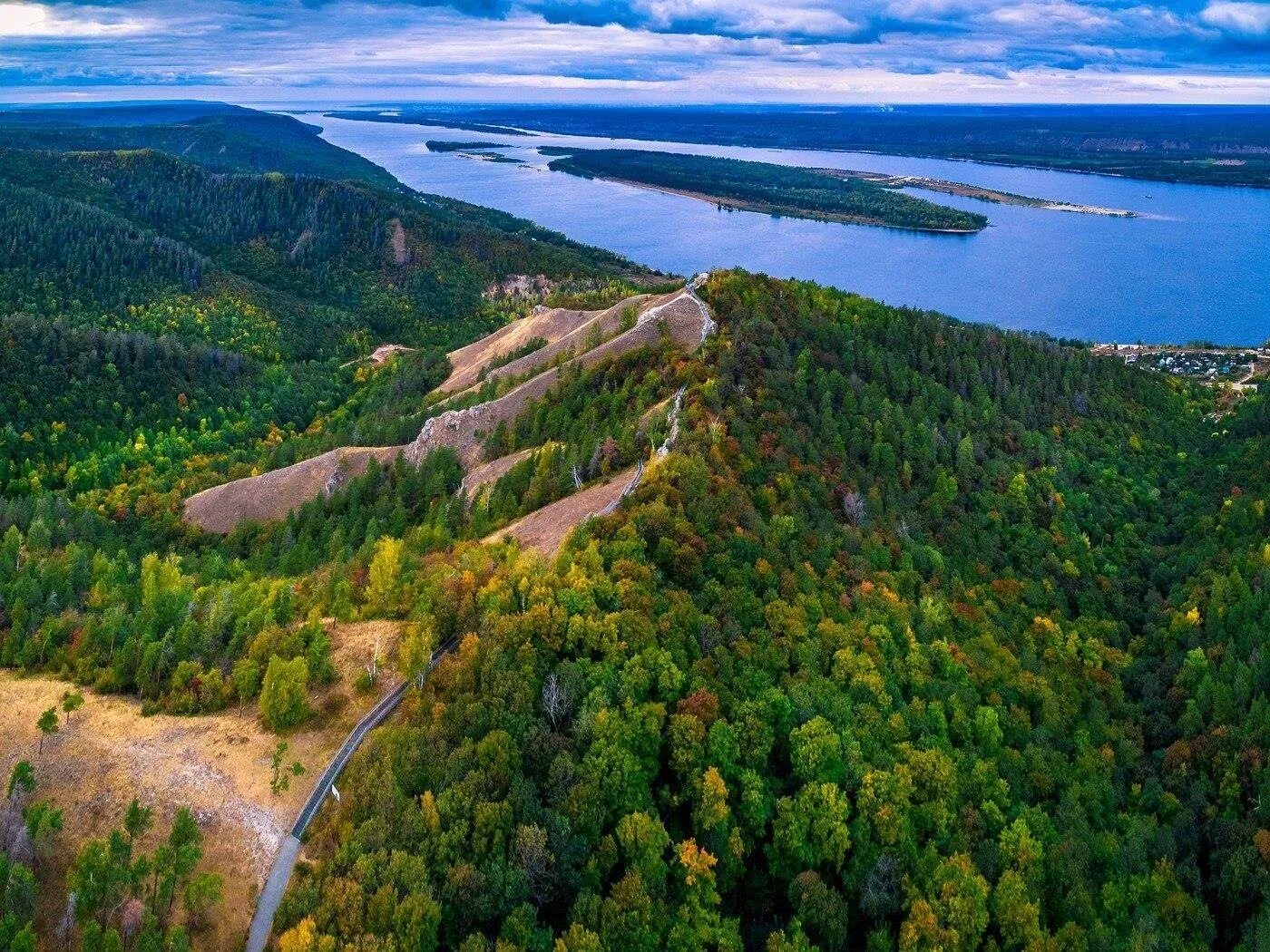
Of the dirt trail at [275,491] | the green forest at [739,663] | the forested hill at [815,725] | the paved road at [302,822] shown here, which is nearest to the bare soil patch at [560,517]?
the green forest at [739,663]

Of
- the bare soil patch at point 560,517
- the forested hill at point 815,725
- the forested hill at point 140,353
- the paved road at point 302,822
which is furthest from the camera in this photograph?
the forested hill at point 140,353

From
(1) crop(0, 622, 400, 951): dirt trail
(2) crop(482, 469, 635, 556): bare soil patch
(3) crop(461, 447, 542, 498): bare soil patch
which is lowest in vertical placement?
(1) crop(0, 622, 400, 951): dirt trail

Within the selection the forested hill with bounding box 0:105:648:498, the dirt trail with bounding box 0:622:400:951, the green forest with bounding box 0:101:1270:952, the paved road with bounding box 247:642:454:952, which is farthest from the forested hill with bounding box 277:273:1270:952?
the forested hill with bounding box 0:105:648:498

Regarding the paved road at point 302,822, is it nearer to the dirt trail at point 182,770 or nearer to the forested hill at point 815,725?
the dirt trail at point 182,770

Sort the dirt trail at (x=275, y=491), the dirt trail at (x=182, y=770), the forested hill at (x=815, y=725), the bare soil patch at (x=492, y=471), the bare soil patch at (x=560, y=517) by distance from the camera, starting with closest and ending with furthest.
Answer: the dirt trail at (x=182, y=770) → the forested hill at (x=815, y=725) → the bare soil patch at (x=560, y=517) → the bare soil patch at (x=492, y=471) → the dirt trail at (x=275, y=491)


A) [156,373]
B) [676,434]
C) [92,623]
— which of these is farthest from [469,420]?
[156,373]

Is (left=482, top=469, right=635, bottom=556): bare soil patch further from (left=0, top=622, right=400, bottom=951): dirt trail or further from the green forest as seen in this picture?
(left=0, top=622, right=400, bottom=951): dirt trail
